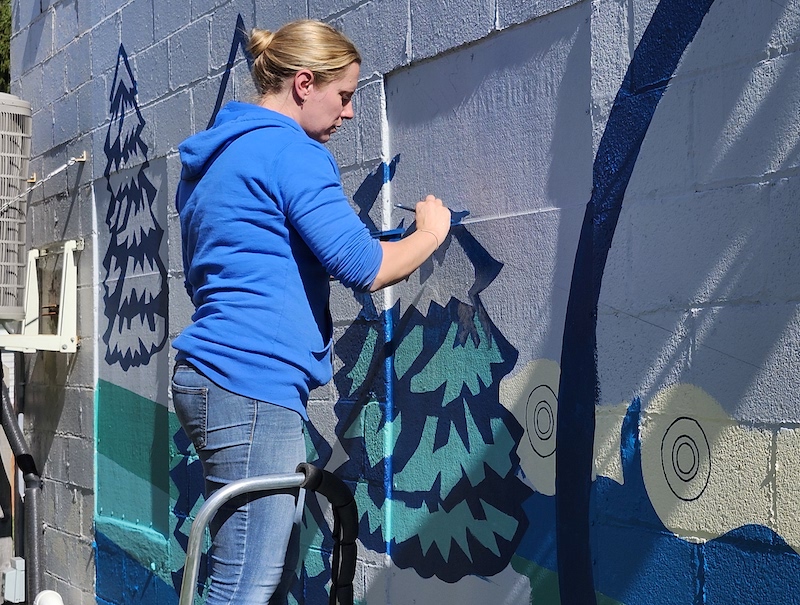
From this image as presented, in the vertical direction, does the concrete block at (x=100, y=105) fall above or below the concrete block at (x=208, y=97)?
above

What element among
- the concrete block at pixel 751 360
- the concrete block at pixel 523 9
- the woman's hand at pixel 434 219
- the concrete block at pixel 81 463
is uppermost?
the concrete block at pixel 523 9

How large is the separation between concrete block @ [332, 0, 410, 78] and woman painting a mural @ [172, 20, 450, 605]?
0.98m

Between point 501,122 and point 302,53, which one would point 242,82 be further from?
point 302,53

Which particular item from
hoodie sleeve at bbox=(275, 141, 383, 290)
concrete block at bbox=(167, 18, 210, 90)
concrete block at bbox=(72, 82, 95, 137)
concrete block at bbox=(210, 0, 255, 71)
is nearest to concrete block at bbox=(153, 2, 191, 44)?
concrete block at bbox=(167, 18, 210, 90)

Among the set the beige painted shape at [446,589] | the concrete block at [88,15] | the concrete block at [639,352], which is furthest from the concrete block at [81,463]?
the concrete block at [639,352]

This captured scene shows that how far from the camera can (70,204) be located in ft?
18.5

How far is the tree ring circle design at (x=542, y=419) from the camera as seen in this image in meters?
2.74

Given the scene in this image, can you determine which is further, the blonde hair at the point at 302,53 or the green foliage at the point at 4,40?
the green foliage at the point at 4,40

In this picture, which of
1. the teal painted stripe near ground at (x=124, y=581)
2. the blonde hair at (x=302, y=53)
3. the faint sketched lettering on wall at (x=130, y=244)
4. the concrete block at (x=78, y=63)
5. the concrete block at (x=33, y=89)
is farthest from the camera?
the concrete block at (x=33, y=89)

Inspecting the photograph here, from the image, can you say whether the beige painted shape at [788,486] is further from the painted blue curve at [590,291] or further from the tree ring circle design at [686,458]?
the painted blue curve at [590,291]

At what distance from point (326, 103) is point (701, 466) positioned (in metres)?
1.18

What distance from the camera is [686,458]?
2.37 meters

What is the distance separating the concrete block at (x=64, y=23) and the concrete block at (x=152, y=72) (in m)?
0.85

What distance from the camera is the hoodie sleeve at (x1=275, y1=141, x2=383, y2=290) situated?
227cm
